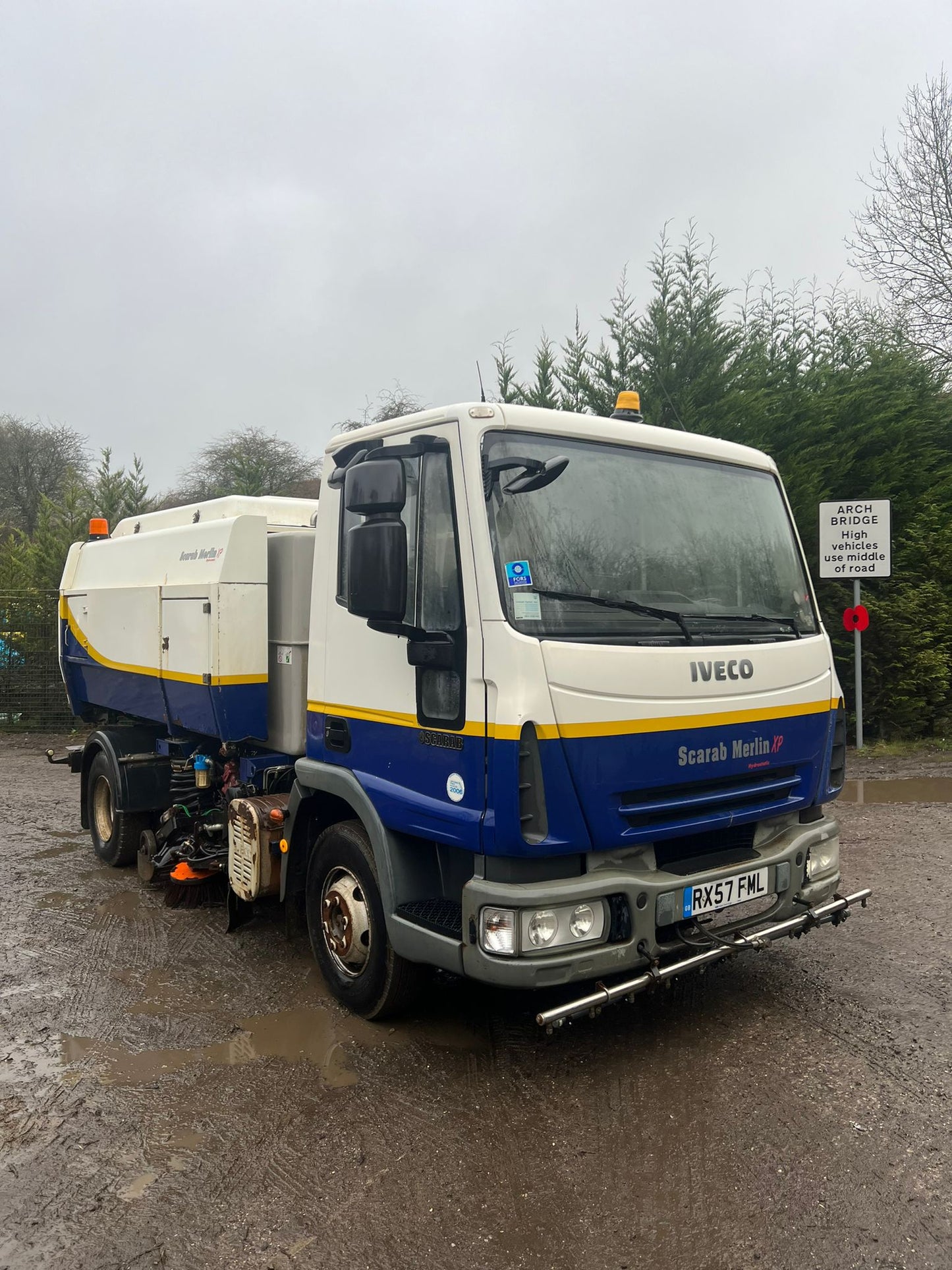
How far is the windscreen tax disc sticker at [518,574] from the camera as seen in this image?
356cm

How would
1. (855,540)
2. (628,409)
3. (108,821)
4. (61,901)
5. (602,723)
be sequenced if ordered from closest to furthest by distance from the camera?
(602,723) < (628,409) < (61,901) < (108,821) < (855,540)

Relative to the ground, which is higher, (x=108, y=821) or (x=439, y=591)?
(x=439, y=591)

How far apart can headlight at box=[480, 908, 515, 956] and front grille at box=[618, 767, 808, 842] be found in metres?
0.55

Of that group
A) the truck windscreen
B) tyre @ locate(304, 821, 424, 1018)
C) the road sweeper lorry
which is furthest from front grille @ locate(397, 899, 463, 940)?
the truck windscreen

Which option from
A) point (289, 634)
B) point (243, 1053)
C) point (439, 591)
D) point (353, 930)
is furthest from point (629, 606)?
point (243, 1053)

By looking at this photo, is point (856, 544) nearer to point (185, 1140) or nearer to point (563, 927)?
point (563, 927)

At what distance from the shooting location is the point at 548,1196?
307 cm

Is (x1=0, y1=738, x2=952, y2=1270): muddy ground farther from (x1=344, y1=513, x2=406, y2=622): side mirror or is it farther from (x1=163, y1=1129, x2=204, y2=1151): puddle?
(x1=344, y1=513, x2=406, y2=622): side mirror

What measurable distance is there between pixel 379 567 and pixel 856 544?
846cm

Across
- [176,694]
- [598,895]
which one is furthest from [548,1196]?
[176,694]

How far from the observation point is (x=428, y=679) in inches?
150

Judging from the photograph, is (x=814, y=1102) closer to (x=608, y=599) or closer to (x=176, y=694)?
(x=608, y=599)

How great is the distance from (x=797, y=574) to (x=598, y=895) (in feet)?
6.47

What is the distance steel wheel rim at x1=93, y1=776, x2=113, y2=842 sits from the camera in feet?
23.4
